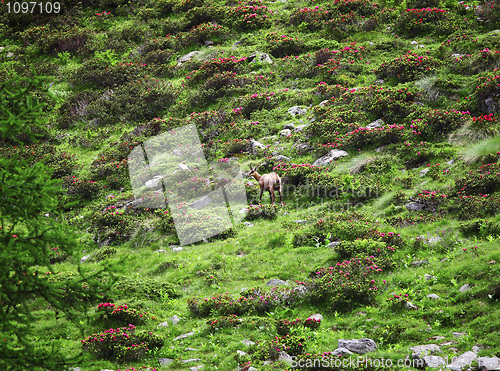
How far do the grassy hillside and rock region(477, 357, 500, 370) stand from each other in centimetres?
28

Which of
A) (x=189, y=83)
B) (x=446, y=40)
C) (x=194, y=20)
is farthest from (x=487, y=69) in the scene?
(x=194, y=20)

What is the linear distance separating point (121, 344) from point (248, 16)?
27660 mm

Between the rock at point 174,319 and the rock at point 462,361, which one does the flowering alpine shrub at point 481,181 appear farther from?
the rock at point 174,319

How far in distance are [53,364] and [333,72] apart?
839 inches

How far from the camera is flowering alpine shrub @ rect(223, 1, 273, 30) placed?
100ft

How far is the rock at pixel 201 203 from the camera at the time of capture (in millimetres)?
17322

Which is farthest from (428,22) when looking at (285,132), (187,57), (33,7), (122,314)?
(33,7)

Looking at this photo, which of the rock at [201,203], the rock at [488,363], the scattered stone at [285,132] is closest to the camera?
the rock at [488,363]

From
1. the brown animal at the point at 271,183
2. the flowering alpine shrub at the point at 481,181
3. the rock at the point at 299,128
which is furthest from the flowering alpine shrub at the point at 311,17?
the flowering alpine shrub at the point at 481,181

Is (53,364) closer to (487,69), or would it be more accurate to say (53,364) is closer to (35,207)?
(35,207)

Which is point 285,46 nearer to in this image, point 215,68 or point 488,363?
point 215,68

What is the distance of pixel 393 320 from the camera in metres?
9.09

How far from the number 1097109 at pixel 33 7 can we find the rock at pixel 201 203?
29826mm

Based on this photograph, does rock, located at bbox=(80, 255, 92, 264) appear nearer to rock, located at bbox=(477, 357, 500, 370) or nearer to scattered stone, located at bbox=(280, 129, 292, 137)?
scattered stone, located at bbox=(280, 129, 292, 137)
